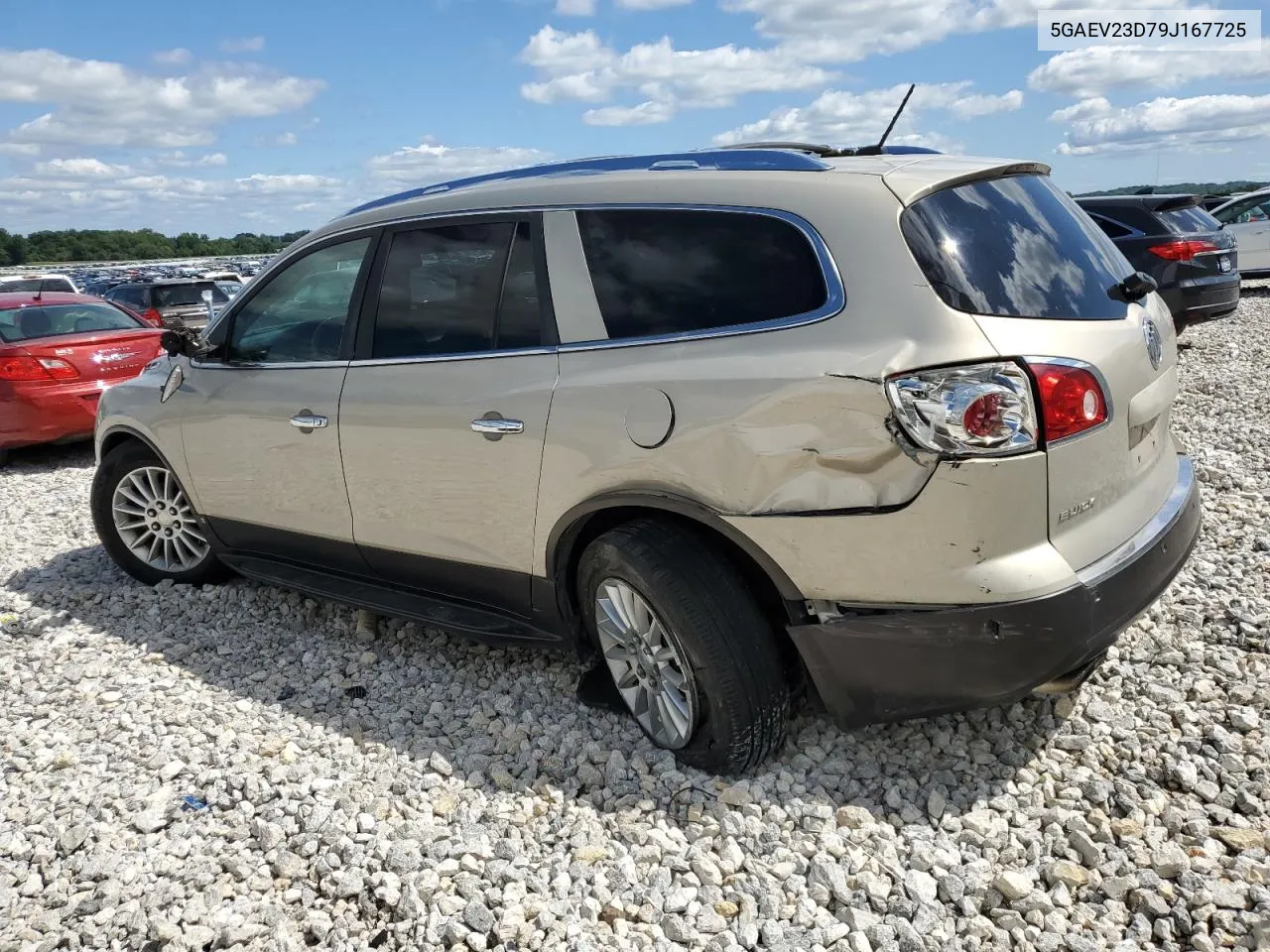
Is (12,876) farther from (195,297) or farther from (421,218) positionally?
(195,297)

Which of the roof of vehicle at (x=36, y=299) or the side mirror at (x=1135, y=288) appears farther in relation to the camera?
the roof of vehicle at (x=36, y=299)

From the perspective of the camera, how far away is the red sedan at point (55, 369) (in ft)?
27.1

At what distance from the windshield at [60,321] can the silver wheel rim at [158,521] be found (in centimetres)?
439

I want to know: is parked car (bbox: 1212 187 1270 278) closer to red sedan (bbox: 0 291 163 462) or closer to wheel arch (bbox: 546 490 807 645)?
red sedan (bbox: 0 291 163 462)

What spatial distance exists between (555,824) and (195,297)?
18132mm

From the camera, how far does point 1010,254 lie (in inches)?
108

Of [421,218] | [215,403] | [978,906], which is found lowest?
[978,906]

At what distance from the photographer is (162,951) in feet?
8.52

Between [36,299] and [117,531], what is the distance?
18.1ft

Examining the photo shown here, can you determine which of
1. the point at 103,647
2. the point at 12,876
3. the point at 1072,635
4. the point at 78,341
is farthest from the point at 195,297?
the point at 1072,635

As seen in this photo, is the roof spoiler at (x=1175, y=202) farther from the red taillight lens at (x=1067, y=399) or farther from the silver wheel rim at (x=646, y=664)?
the silver wheel rim at (x=646, y=664)

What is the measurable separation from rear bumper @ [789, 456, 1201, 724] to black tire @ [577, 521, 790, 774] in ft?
0.55

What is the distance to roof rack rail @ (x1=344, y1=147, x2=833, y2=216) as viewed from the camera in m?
3.00

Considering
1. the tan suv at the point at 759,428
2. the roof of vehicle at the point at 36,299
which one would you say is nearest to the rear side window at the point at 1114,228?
the tan suv at the point at 759,428
